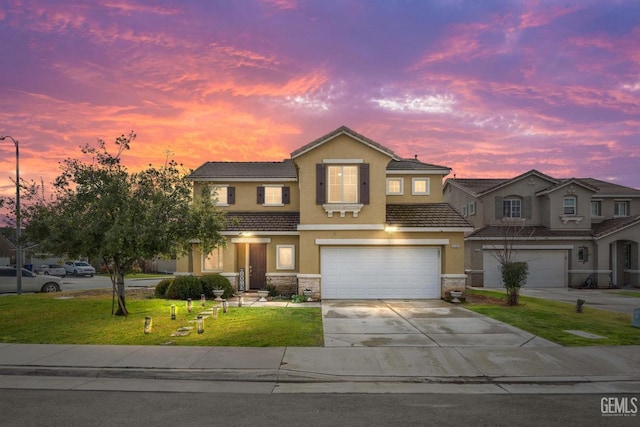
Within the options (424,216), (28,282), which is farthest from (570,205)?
(28,282)

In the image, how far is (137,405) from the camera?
7203mm

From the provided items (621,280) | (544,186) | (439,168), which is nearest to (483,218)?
(544,186)

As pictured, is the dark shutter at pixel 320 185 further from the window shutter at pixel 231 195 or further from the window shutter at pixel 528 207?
the window shutter at pixel 528 207

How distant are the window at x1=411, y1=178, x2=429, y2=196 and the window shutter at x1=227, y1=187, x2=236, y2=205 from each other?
9974 mm

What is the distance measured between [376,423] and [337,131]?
1487 cm

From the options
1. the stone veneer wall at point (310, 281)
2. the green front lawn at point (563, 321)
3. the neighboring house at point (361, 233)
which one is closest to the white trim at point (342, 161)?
the neighboring house at point (361, 233)

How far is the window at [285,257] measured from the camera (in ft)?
71.7

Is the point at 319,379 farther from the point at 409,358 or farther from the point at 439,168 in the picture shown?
the point at 439,168

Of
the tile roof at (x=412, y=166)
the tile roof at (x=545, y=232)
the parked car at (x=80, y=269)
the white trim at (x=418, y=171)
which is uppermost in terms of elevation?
the tile roof at (x=412, y=166)

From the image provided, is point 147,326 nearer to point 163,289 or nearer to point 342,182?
point 163,289

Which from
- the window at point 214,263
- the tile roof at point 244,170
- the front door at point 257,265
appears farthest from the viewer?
the tile roof at point 244,170

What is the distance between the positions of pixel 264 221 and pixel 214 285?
427 centimetres

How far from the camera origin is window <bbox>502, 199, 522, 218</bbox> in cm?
3019

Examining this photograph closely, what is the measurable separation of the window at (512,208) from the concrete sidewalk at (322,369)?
2063 cm
